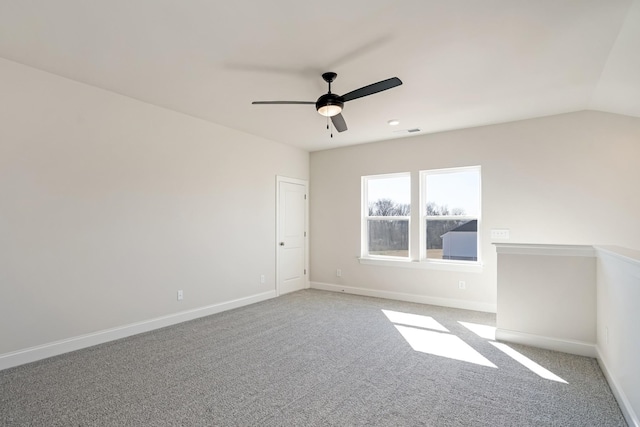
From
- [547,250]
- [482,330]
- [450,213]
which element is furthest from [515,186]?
[482,330]

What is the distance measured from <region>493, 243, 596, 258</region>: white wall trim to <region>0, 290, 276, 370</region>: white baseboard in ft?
12.4

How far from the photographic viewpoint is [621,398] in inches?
90.4

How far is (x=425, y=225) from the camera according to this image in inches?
215

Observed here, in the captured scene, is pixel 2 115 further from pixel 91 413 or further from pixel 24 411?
pixel 91 413

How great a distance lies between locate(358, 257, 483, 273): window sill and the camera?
16.1ft

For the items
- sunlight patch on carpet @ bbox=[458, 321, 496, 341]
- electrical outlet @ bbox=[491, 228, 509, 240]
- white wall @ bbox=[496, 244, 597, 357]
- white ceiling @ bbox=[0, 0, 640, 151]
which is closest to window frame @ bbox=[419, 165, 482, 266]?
electrical outlet @ bbox=[491, 228, 509, 240]

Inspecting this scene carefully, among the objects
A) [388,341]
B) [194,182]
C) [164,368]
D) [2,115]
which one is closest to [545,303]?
[388,341]

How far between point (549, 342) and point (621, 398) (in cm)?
109

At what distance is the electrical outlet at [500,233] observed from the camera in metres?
4.65

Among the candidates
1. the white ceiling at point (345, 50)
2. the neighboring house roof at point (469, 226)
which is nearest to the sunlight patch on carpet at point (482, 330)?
the neighboring house roof at point (469, 226)

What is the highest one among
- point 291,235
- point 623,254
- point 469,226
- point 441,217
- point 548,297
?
point 441,217

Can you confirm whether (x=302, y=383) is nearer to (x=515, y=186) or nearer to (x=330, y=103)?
(x=330, y=103)

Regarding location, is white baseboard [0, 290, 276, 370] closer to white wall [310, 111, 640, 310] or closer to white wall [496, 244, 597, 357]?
white wall [310, 111, 640, 310]

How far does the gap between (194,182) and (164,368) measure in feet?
8.08
